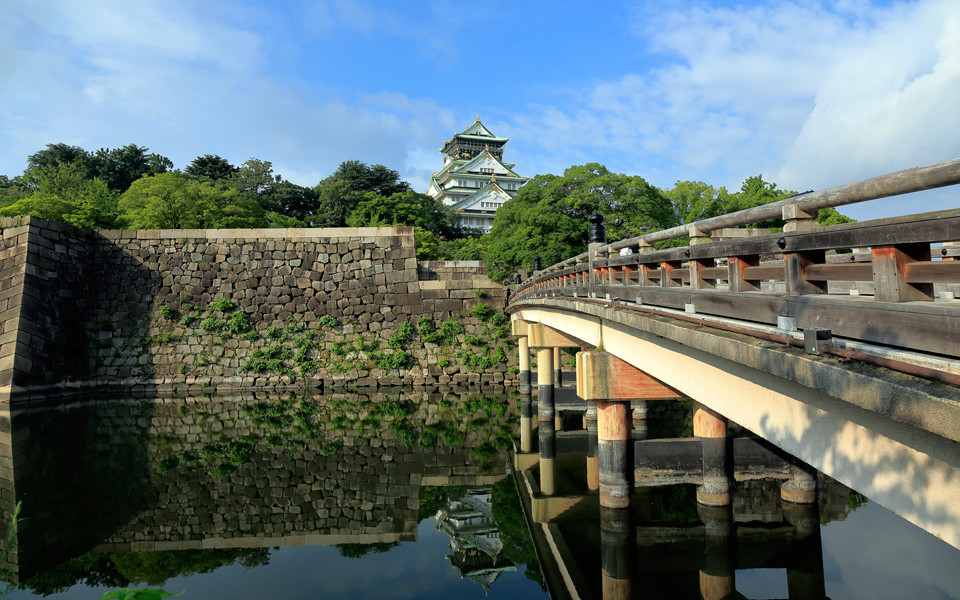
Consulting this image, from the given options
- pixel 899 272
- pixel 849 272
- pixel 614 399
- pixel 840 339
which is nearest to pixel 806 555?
pixel 614 399

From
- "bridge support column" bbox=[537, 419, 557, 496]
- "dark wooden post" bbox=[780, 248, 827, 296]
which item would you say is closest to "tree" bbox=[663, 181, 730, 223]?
"bridge support column" bbox=[537, 419, 557, 496]

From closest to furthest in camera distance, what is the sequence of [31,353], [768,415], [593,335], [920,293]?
[920,293]
[768,415]
[593,335]
[31,353]

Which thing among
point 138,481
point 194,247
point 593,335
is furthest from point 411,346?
point 593,335

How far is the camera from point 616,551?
23.9 ft

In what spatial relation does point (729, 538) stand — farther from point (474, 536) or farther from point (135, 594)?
point (135, 594)

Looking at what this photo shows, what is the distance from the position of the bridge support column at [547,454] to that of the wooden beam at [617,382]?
3.05m

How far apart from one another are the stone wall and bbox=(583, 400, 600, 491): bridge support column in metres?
8.47

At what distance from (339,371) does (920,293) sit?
21.0 m

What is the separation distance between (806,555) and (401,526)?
5.51 meters

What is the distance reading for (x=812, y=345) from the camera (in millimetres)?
3064

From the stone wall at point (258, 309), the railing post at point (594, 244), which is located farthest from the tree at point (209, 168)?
the railing post at point (594, 244)

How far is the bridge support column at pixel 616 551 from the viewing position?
254 inches

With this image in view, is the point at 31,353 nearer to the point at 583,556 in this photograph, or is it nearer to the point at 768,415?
the point at 583,556

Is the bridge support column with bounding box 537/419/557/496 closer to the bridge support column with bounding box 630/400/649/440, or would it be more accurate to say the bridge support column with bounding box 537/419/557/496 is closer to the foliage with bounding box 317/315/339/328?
the bridge support column with bounding box 630/400/649/440
